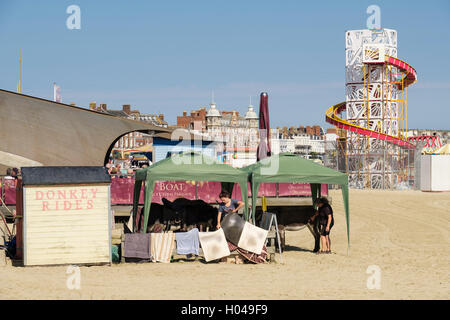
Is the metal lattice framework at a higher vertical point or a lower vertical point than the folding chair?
higher

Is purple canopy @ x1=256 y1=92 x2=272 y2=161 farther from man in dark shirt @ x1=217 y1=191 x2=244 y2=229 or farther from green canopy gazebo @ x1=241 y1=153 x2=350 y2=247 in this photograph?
man in dark shirt @ x1=217 y1=191 x2=244 y2=229

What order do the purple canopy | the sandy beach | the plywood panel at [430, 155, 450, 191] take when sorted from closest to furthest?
the sandy beach < the purple canopy < the plywood panel at [430, 155, 450, 191]

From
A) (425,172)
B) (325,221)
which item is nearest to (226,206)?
(325,221)

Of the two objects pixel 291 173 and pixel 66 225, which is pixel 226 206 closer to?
pixel 291 173

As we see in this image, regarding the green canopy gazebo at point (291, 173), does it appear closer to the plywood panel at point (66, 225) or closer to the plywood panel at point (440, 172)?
the plywood panel at point (66, 225)

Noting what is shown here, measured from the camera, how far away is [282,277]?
12.5 metres

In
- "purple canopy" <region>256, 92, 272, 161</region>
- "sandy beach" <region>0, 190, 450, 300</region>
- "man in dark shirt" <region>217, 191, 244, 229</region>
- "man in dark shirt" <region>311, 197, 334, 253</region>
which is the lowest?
"sandy beach" <region>0, 190, 450, 300</region>

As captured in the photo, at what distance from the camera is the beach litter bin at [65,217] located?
13328 mm

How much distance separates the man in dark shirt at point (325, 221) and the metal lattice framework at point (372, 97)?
3595cm

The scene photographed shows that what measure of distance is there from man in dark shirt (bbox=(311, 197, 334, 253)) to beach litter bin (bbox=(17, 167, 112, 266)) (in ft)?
16.6

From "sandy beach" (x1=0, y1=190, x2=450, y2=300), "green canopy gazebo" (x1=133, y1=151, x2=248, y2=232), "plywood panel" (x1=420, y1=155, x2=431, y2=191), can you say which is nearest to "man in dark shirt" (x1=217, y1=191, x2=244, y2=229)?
"green canopy gazebo" (x1=133, y1=151, x2=248, y2=232)

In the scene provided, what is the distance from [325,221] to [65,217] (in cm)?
598

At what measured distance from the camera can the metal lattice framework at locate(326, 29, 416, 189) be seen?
2060 inches
